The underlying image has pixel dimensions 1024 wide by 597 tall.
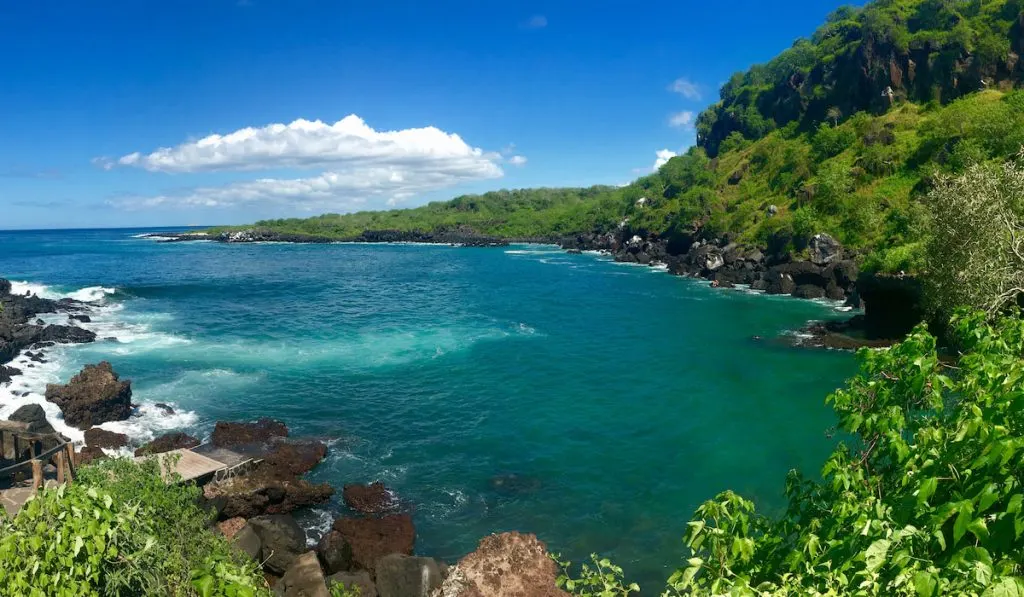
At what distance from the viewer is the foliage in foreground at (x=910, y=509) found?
5.55m

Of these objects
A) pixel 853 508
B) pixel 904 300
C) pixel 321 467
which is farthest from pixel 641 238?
pixel 853 508

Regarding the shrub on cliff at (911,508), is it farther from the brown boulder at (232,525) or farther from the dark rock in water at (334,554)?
the brown boulder at (232,525)

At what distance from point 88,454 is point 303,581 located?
57.6ft

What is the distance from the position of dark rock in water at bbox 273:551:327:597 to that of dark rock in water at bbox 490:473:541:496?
29.0 ft

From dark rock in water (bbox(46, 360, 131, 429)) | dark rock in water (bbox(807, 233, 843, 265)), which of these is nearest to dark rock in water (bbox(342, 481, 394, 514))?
dark rock in water (bbox(46, 360, 131, 429))

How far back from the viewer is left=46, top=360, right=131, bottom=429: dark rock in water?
107 ft

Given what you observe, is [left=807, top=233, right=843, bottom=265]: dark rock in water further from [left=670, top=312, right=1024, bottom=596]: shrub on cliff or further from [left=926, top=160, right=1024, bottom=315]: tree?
[left=670, top=312, right=1024, bottom=596]: shrub on cliff

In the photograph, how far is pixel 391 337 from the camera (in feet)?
180

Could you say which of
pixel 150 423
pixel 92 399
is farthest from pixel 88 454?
pixel 92 399

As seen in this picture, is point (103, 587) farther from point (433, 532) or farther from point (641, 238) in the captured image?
point (641, 238)

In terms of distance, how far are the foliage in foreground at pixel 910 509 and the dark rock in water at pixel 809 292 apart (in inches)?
2548

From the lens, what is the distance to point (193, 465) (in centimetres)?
2581

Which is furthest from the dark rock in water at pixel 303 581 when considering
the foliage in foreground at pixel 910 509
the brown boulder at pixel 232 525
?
→ the foliage in foreground at pixel 910 509

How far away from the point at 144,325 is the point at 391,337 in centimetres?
2811
